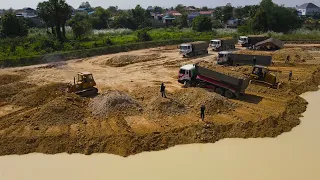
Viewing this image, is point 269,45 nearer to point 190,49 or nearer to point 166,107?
point 190,49

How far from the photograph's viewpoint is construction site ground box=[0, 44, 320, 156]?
571 inches

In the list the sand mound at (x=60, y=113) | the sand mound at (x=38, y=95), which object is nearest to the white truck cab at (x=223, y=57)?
the sand mound at (x=38, y=95)

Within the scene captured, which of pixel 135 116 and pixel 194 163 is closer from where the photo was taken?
pixel 194 163

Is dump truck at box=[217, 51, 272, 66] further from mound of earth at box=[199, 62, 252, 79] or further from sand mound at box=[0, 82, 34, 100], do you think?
sand mound at box=[0, 82, 34, 100]

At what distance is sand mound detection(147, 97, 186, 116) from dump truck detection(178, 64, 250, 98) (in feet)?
11.7

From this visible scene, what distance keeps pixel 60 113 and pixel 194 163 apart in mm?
8441

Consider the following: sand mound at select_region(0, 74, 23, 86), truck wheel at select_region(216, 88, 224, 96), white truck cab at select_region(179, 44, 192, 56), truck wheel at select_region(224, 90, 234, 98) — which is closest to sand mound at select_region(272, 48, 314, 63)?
white truck cab at select_region(179, 44, 192, 56)

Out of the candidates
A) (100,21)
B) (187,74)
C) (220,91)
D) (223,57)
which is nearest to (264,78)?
(220,91)

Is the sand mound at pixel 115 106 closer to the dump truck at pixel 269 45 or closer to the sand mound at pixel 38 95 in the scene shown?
the sand mound at pixel 38 95

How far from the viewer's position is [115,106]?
17.8 m

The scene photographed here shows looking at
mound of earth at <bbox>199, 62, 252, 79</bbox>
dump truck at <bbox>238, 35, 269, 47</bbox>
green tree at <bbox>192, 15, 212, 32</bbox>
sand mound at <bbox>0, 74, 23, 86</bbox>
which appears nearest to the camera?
sand mound at <bbox>0, 74, 23, 86</bbox>

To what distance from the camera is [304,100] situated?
66.6 feet

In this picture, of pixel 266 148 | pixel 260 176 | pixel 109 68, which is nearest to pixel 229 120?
pixel 266 148

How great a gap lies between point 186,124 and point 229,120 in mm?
2576
